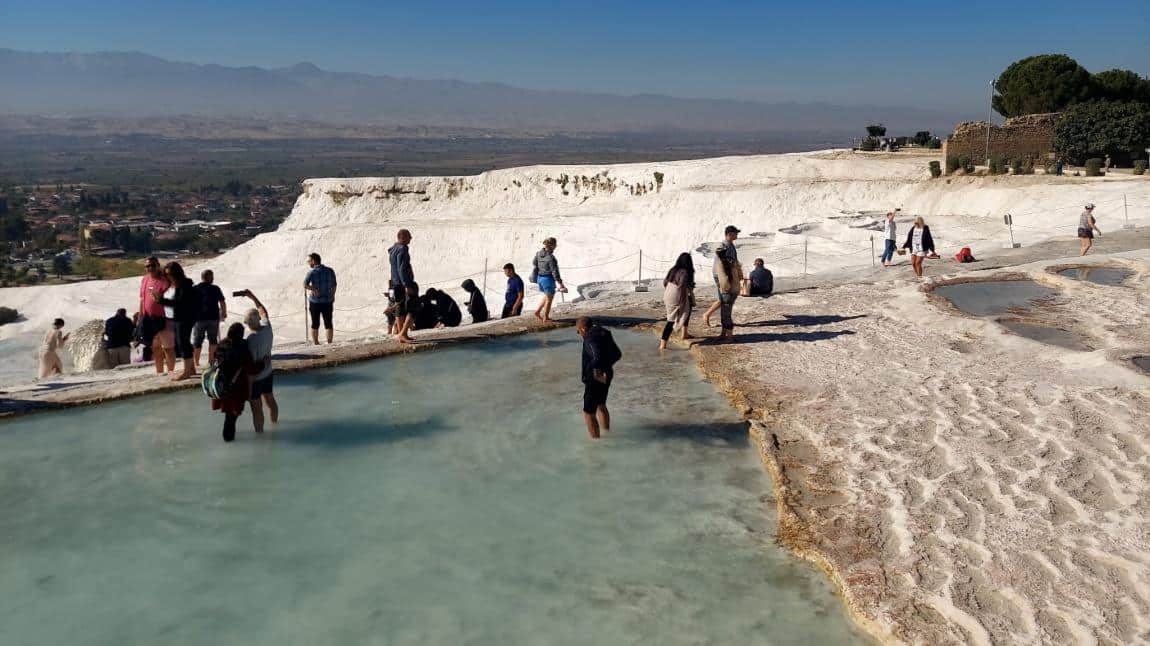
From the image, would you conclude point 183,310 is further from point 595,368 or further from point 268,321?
point 595,368

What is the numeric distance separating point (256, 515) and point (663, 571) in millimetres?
2969

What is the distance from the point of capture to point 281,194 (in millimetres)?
98438

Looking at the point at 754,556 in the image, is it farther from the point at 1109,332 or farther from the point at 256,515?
the point at 1109,332

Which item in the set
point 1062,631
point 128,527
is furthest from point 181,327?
point 1062,631

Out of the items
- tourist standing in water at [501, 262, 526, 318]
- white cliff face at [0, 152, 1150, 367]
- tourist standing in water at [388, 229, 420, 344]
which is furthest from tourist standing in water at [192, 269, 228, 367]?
white cliff face at [0, 152, 1150, 367]

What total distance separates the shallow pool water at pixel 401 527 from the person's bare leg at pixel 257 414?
11 cm

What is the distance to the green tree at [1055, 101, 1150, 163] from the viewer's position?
2939cm

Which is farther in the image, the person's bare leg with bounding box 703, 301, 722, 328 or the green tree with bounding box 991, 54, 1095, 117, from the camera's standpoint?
the green tree with bounding box 991, 54, 1095, 117

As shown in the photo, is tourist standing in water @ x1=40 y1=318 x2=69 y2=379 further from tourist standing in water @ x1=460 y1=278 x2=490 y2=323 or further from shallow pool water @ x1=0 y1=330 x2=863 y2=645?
tourist standing in water @ x1=460 y1=278 x2=490 y2=323

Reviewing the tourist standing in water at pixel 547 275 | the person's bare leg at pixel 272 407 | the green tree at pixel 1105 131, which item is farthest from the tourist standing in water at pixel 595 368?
the green tree at pixel 1105 131

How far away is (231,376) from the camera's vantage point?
8023 mm

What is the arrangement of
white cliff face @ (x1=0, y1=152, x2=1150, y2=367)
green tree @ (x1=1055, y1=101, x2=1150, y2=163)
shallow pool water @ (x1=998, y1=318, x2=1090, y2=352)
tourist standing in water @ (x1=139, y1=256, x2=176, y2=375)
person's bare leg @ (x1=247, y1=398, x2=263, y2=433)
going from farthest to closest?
green tree @ (x1=1055, y1=101, x2=1150, y2=163)
white cliff face @ (x1=0, y1=152, x2=1150, y2=367)
shallow pool water @ (x1=998, y1=318, x2=1090, y2=352)
tourist standing in water @ (x1=139, y1=256, x2=176, y2=375)
person's bare leg @ (x1=247, y1=398, x2=263, y2=433)

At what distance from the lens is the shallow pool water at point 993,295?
1320 cm

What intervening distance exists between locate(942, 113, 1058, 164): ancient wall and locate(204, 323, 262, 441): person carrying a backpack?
2884cm
